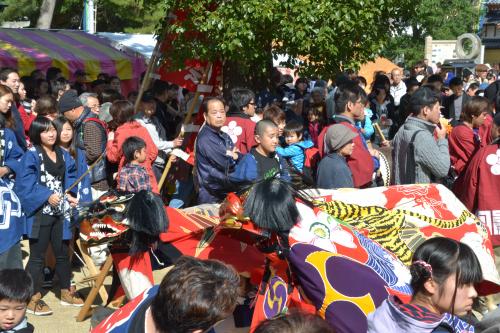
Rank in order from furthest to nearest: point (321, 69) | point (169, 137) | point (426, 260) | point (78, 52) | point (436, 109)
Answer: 1. point (78, 52)
2. point (169, 137)
3. point (321, 69)
4. point (436, 109)
5. point (426, 260)

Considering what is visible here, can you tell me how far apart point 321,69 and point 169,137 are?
7.07 feet

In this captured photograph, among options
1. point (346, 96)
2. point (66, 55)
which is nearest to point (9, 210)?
point (346, 96)

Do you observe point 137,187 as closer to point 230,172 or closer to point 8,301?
point 230,172

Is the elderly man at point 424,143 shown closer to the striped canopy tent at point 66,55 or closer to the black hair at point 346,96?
the black hair at point 346,96

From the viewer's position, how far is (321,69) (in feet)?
30.0

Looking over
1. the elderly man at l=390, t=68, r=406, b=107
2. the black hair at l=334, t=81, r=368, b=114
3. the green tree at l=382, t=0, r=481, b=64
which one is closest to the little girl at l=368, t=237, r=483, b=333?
the black hair at l=334, t=81, r=368, b=114

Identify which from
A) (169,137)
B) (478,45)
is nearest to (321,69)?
(169,137)

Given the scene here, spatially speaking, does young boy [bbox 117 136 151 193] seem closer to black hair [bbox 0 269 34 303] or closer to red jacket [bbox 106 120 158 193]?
red jacket [bbox 106 120 158 193]

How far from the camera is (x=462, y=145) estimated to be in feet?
24.1

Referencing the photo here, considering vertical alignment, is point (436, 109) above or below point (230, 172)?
above

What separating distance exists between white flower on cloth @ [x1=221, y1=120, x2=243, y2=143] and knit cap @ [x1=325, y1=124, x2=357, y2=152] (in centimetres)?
168

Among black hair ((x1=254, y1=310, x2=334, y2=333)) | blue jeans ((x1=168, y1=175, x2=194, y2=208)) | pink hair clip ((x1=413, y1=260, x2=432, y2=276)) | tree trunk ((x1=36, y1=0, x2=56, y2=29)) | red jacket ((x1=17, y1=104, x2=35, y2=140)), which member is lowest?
blue jeans ((x1=168, y1=175, x2=194, y2=208))

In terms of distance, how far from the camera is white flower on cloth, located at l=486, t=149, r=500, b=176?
20.3ft

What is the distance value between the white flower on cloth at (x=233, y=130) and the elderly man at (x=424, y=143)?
5.87 feet
